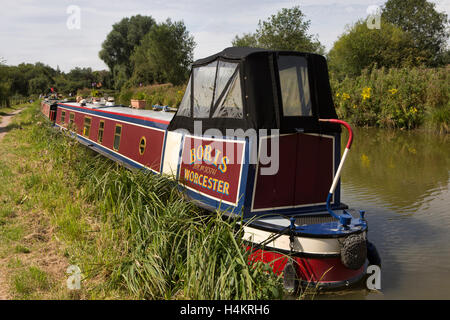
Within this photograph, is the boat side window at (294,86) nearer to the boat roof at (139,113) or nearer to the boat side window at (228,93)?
the boat side window at (228,93)

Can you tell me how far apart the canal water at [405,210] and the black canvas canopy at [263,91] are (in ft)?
6.41

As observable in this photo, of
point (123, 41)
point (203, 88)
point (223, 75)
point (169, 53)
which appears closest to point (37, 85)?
point (123, 41)

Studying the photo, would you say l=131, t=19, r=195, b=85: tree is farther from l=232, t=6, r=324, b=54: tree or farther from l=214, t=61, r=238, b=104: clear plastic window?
l=214, t=61, r=238, b=104: clear plastic window

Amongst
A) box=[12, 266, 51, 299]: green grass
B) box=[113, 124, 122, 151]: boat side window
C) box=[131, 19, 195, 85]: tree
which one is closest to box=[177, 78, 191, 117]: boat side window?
box=[12, 266, 51, 299]: green grass

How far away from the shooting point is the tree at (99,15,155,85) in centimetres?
6134

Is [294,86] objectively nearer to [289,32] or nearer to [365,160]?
[365,160]

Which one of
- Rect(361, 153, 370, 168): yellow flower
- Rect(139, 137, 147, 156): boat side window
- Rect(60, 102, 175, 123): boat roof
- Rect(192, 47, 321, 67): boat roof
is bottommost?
Rect(361, 153, 370, 168): yellow flower

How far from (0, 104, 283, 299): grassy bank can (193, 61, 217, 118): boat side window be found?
3.69ft

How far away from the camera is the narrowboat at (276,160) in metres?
3.97

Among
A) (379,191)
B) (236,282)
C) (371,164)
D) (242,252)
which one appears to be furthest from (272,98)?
(371,164)

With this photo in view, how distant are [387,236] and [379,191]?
7.82ft

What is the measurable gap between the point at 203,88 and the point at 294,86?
1.18 metres

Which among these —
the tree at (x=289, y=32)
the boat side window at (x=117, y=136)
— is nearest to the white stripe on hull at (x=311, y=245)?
the boat side window at (x=117, y=136)
